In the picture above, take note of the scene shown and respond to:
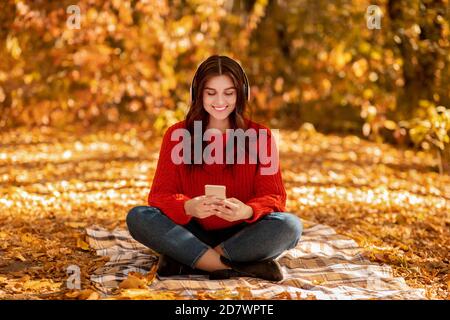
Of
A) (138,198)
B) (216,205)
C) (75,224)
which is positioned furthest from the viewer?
(138,198)

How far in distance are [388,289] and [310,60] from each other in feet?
15.3

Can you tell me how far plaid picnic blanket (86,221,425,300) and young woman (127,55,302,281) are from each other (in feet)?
0.30

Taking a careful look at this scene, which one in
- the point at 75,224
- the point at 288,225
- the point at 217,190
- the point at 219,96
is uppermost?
the point at 219,96

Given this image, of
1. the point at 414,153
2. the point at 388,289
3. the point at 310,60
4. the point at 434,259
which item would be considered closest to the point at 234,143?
the point at 388,289

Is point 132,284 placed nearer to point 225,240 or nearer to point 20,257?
point 225,240

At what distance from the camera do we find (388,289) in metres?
2.85

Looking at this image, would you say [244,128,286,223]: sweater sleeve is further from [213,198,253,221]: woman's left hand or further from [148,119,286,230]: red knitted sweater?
[213,198,253,221]: woman's left hand

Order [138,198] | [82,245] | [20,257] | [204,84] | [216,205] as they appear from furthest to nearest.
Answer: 1. [138,198]
2. [82,245]
3. [20,257]
4. [204,84]
5. [216,205]

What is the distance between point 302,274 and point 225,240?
0.37 meters

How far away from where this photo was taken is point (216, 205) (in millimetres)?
2861

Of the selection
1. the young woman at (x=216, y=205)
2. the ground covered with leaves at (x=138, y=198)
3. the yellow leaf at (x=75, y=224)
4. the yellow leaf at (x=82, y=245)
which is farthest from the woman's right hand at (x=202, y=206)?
the yellow leaf at (x=75, y=224)

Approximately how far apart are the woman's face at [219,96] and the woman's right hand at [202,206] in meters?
0.40

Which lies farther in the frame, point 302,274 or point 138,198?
point 138,198

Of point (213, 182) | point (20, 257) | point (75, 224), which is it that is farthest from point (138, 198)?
point (213, 182)
